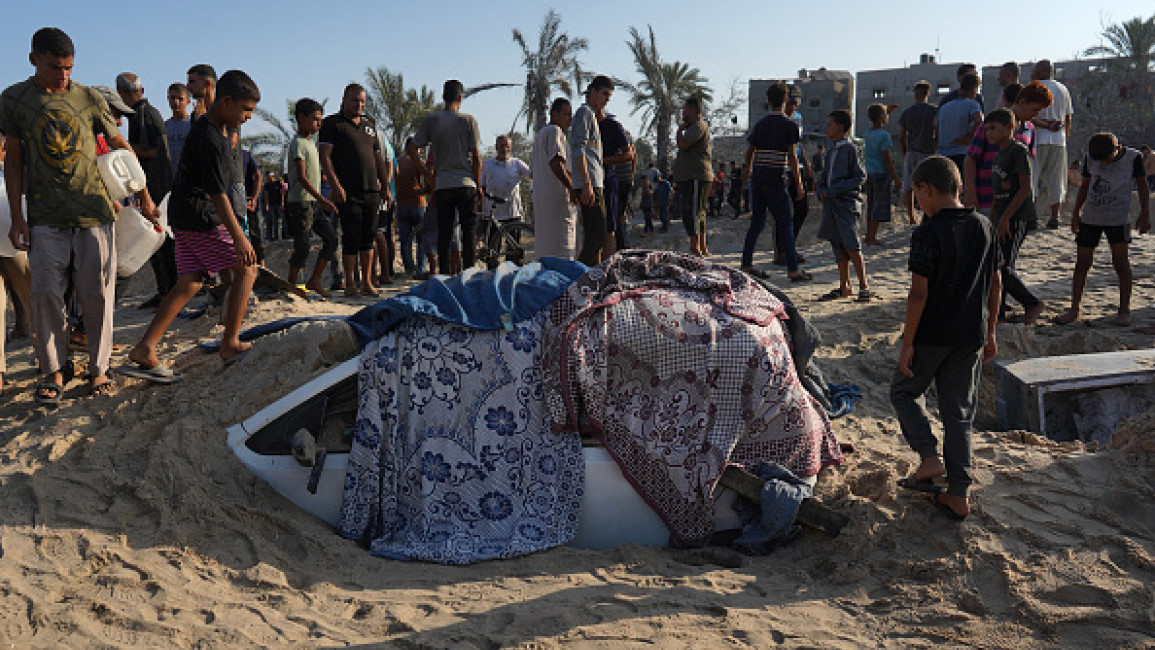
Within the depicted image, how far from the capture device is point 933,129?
1115 cm

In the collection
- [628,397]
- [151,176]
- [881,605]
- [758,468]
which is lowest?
[881,605]

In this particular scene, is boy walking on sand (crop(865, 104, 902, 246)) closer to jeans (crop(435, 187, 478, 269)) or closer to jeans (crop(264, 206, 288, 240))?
jeans (crop(435, 187, 478, 269))

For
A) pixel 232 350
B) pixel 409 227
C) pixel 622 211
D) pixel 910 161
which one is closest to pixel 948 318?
pixel 232 350

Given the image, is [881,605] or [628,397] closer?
[881,605]

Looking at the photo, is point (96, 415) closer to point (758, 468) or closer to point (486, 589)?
point (486, 589)

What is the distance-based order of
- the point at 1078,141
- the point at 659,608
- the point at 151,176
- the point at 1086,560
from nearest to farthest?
the point at 659,608 → the point at 1086,560 → the point at 151,176 → the point at 1078,141

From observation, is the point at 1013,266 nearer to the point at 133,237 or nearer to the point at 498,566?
the point at 498,566

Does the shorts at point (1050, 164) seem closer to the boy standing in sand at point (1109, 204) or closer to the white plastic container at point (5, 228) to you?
the boy standing in sand at point (1109, 204)

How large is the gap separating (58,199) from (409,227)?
19.9 ft

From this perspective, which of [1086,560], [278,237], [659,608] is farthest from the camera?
[278,237]

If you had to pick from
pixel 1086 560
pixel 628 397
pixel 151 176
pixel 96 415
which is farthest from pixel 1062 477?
pixel 151 176

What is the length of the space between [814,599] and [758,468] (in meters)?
0.69

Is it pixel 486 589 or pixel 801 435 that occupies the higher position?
pixel 801 435

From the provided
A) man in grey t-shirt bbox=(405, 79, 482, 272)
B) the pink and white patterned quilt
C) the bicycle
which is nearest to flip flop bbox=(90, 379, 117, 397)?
the pink and white patterned quilt
